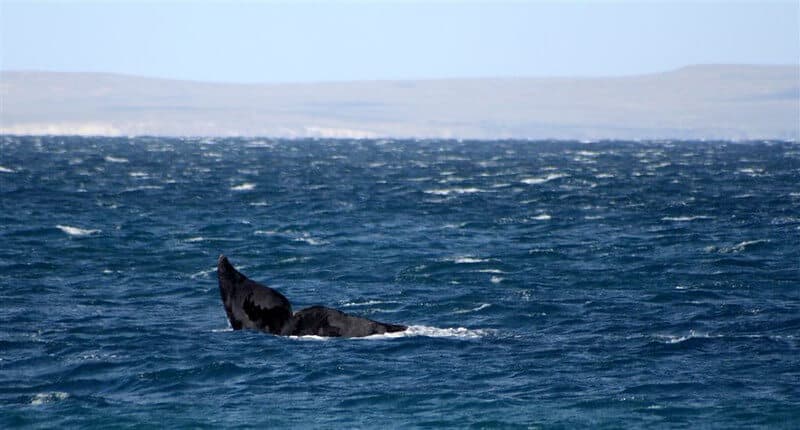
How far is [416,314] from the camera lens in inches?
1094

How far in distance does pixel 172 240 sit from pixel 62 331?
18.0 m

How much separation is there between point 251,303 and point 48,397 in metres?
6.13

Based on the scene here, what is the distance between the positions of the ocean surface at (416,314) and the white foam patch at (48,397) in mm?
65

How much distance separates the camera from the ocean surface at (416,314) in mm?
18766

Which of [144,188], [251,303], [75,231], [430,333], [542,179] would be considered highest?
[251,303]

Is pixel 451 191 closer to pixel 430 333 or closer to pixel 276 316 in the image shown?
pixel 430 333

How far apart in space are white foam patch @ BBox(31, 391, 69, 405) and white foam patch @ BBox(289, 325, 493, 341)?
5656 millimetres

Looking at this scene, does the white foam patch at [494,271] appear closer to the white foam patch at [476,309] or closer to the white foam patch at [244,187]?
the white foam patch at [476,309]

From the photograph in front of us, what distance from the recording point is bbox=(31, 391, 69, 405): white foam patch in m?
19.2

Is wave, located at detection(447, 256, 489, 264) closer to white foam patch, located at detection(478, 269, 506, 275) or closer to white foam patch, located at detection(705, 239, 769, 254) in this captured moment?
white foam patch, located at detection(478, 269, 506, 275)

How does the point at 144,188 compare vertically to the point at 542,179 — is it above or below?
above

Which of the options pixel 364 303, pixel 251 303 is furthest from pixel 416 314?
pixel 251 303

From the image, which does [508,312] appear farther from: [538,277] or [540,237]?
[540,237]

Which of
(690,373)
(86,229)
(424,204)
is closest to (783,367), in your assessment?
(690,373)
